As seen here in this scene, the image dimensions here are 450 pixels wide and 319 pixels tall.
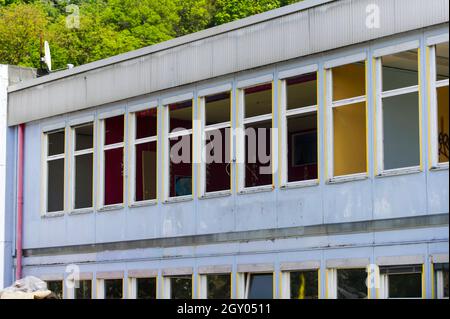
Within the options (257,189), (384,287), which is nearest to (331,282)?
(384,287)

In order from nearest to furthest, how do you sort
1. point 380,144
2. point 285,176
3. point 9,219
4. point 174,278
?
point 380,144
point 285,176
point 174,278
point 9,219

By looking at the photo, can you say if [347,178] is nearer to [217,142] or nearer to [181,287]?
[217,142]

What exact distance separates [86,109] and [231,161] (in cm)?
524

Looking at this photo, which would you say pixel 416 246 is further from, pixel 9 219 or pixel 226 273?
pixel 9 219

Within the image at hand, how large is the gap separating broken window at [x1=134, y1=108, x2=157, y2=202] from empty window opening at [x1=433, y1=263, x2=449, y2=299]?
8027mm

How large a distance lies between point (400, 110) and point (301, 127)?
8.09 ft

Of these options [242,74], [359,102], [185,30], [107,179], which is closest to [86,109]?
[107,179]

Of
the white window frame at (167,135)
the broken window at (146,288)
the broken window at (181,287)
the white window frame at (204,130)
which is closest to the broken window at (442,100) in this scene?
the white window frame at (204,130)

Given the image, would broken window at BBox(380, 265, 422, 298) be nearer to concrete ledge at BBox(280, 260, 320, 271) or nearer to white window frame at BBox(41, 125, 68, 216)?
concrete ledge at BBox(280, 260, 320, 271)

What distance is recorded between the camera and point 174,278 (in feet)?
80.4

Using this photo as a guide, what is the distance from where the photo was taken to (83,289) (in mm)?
26734

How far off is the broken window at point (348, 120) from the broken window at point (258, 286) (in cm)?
256

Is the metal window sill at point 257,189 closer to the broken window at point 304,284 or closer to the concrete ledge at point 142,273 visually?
the broken window at point 304,284
